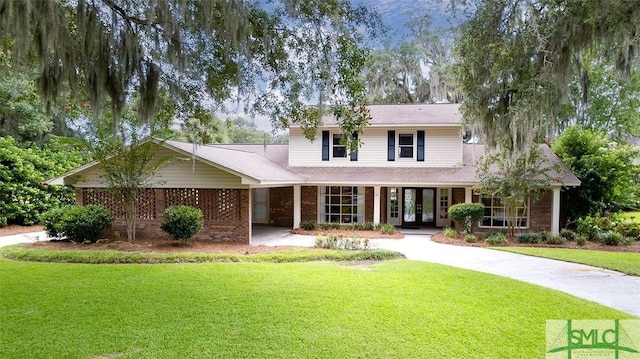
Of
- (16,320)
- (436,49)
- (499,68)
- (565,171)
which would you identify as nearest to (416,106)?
(436,49)

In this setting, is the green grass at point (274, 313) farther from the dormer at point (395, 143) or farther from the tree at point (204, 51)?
the dormer at point (395, 143)

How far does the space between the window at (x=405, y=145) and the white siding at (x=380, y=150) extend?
168 mm

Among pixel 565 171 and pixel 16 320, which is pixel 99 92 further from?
pixel 565 171

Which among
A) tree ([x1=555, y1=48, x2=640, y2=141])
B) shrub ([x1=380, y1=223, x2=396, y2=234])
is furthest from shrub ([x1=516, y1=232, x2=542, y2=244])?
tree ([x1=555, y1=48, x2=640, y2=141])

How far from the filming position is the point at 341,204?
15797mm

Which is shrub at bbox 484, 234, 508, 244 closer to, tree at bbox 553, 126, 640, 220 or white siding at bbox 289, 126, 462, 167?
white siding at bbox 289, 126, 462, 167

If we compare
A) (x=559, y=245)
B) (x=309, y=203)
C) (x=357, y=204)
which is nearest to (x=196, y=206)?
(x=309, y=203)

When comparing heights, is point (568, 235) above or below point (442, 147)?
below

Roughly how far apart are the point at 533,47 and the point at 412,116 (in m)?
9.02

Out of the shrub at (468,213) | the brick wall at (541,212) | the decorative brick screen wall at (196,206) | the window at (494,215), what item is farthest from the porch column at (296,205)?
the brick wall at (541,212)

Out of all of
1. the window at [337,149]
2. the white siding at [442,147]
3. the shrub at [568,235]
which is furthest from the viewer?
the window at [337,149]

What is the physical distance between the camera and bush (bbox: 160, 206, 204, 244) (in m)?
10.6

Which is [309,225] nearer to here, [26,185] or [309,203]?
[309,203]

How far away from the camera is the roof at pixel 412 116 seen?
48.4 feet
